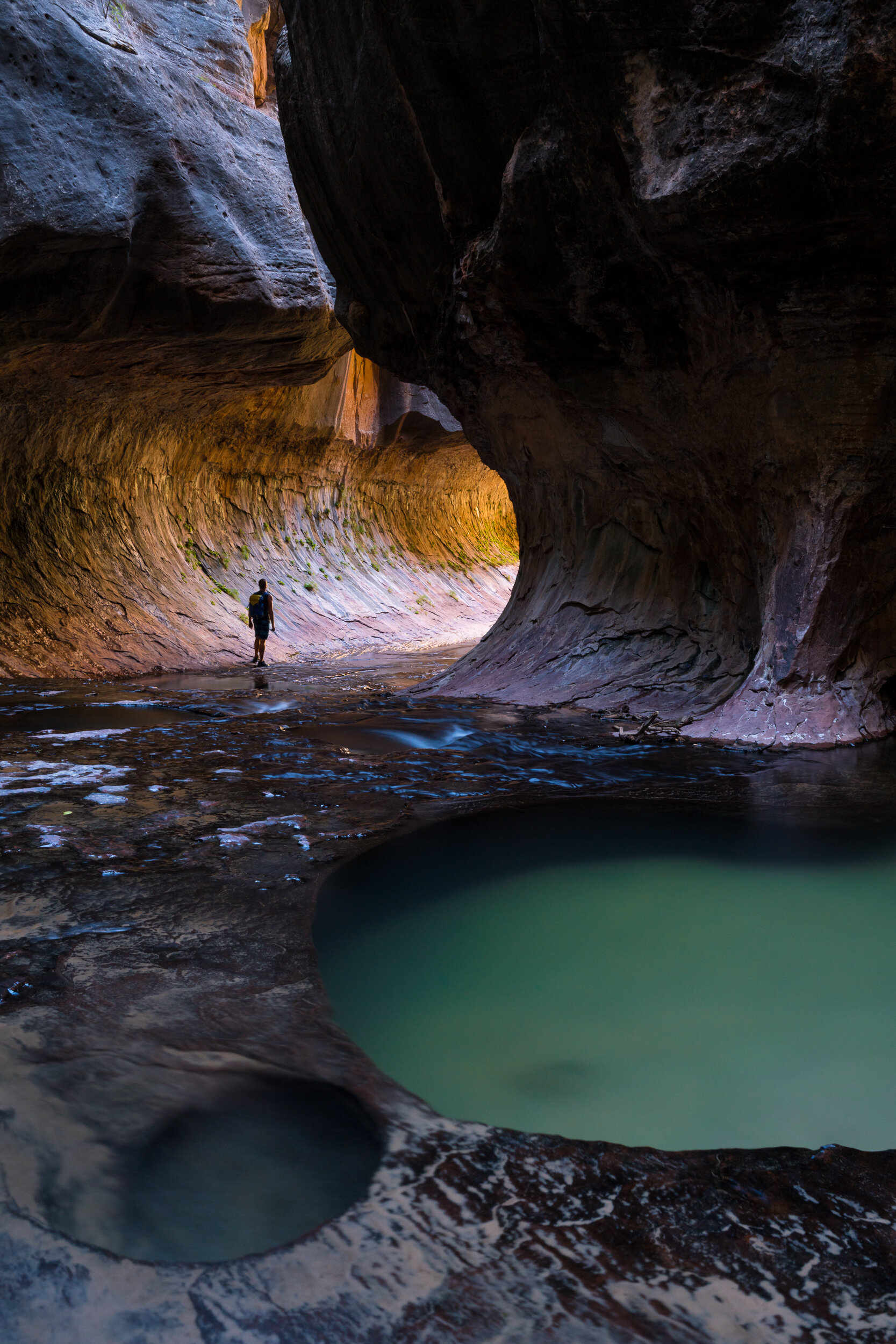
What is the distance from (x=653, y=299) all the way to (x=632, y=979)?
5.80 m

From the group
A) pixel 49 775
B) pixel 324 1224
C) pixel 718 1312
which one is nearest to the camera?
pixel 718 1312

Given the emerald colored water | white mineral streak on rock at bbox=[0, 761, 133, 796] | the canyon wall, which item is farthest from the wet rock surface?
the canyon wall

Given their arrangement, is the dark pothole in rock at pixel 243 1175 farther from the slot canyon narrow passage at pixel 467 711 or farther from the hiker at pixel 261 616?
the hiker at pixel 261 616

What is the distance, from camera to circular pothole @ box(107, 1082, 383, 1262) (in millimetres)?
1537

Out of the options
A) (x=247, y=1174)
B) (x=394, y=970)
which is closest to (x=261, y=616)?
(x=394, y=970)

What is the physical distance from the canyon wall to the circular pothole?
9.08m

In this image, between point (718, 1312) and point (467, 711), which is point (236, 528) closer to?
point (467, 711)

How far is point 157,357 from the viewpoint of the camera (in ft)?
36.8

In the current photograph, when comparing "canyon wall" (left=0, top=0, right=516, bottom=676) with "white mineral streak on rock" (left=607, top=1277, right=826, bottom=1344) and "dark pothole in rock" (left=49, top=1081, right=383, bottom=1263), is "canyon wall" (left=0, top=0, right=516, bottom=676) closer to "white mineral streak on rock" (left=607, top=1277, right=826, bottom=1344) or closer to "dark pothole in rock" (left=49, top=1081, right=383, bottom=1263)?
"dark pothole in rock" (left=49, top=1081, right=383, bottom=1263)

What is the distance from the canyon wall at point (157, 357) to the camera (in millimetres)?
8984

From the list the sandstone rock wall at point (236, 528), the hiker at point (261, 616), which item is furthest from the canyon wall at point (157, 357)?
the hiker at point (261, 616)

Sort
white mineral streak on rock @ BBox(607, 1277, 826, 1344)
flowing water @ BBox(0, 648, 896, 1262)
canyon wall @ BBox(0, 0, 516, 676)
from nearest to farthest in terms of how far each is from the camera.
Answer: white mineral streak on rock @ BBox(607, 1277, 826, 1344), flowing water @ BBox(0, 648, 896, 1262), canyon wall @ BBox(0, 0, 516, 676)

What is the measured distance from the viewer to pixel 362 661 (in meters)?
13.9

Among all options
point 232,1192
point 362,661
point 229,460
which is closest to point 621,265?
point 232,1192
